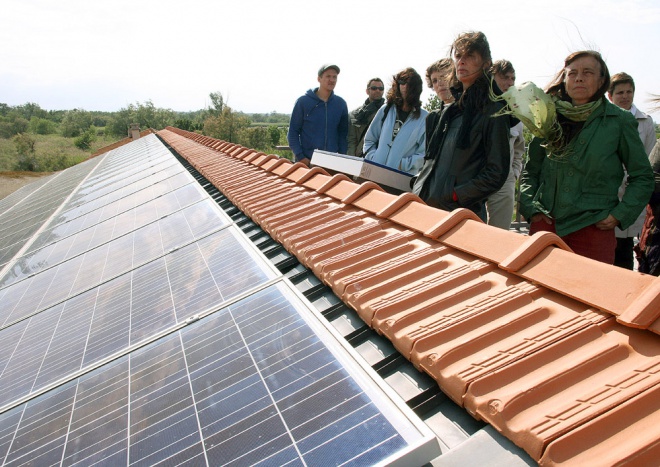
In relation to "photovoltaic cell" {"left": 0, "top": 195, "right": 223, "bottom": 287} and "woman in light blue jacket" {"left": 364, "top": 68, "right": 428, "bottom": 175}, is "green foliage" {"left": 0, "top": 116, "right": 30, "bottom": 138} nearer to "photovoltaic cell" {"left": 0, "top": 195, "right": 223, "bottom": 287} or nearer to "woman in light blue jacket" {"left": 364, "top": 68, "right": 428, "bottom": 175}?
"photovoltaic cell" {"left": 0, "top": 195, "right": 223, "bottom": 287}

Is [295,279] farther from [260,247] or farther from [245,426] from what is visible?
[245,426]

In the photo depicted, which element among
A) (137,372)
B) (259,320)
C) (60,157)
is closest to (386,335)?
(259,320)

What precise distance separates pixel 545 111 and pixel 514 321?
1.94 m

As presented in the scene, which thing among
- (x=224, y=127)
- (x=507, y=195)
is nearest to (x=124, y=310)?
(x=507, y=195)

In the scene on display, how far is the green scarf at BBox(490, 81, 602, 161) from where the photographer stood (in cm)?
323

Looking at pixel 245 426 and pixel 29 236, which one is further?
pixel 29 236

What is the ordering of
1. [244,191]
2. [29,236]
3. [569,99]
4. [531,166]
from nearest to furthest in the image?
[569,99] < [531,166] < [244,191] < [29,236]

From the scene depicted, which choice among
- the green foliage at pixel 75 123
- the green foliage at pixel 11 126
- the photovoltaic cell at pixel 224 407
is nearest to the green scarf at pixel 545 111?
the photovoltaic cell at pixel 224 407

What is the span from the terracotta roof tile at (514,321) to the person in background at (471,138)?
0.66m

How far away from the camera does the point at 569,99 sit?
3.40m

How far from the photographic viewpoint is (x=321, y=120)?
707cm

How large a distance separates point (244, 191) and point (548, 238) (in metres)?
3.64

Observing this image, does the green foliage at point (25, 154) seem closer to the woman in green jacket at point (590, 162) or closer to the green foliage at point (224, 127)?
the green foliage at point (224, 127)

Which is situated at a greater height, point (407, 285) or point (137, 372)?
point (407, 285)
